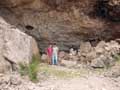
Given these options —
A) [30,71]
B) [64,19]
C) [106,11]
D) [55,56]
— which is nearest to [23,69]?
A: [30,71]

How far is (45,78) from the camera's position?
34.3ft

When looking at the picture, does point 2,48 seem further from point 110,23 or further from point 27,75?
point 110,23

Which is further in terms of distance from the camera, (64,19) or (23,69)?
(64,19)

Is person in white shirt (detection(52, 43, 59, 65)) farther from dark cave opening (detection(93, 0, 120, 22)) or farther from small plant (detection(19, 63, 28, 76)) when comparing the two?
small plant (detection(19, 63, 28, 76))

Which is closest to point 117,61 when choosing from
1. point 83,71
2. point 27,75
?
point 83,71

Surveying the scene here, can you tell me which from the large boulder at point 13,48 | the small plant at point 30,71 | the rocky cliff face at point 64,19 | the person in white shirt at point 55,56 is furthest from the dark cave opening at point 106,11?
the small plant at point 30,71

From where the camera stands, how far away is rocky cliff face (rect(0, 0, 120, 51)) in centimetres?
1331

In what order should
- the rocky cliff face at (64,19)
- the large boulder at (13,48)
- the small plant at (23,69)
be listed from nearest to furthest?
1. the small plant at (23,69)
2. the large boulder at (13,48)
3. the rocky cliff face at (64,19)

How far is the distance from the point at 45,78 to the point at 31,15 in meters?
3.92

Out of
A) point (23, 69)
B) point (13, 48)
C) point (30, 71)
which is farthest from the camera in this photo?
point (13, 48)

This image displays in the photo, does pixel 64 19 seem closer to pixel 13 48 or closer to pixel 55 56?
pixel 55 56

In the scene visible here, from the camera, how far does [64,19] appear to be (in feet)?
44.7

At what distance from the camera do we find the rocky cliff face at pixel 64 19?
13312 mm

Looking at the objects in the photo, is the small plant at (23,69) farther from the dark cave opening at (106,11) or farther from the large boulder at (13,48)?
the dark cave opening at (106,11)
